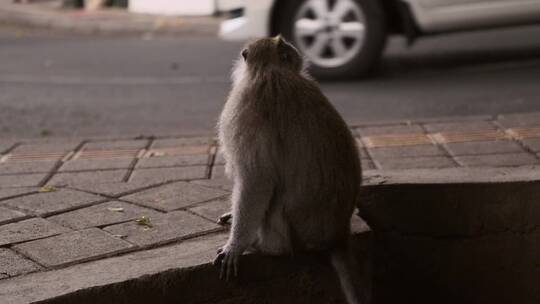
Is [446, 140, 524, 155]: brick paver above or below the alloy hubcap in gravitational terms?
below

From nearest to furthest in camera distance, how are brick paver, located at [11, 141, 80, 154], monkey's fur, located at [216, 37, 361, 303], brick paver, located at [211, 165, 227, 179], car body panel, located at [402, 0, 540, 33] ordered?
monkey's fur, located at [216, 37, 361, 303], brick paver, located at [211, 165, 227, 179], brick paver, located at [11, 141, 80, 154], car body panel, located at [402, 0, 540, 33]

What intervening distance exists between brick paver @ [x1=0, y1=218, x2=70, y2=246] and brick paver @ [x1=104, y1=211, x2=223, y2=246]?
0.24 m

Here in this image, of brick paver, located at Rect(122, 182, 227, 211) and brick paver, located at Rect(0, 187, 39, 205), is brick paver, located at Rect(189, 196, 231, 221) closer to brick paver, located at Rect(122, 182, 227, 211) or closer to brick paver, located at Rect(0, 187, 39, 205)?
brick paver, located at Rect(122, 182, 227, 211)

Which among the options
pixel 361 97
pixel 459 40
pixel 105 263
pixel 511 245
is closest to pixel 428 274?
pixel 511 245

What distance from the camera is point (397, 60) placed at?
30.9 feet

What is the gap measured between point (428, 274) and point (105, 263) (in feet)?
5.58

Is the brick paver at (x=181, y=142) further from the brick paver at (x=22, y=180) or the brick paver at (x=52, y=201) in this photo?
the brick paver at (x=52, y=201)

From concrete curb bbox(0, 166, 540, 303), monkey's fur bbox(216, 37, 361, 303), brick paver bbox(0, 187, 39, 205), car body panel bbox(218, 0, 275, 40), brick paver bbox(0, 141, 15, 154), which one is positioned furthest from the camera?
car body panel bbox(218, 0, 275, 40)

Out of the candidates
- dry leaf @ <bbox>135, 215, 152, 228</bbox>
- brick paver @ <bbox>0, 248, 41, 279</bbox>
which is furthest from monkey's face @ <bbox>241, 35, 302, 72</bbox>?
brick paver @ <bbox>0, 248, 41, 279</bbox>

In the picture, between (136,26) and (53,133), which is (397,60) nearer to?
(53,133)

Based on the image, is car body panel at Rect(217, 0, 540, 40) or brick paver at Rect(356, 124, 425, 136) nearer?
brick paver at Rect(356, 124, 425, 136)

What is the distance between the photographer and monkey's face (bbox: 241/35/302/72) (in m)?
3.48

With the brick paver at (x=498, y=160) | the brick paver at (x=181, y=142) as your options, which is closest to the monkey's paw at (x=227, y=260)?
the brick paver at (x=498, y=160)

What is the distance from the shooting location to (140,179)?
15.8 ft
